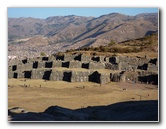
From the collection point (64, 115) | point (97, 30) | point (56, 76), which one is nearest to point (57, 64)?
point (56, 76)

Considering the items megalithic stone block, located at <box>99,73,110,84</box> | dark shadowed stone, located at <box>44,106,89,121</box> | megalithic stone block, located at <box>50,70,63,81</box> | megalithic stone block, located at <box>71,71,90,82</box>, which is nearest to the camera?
dark shadowed stone, located at <box>44,106,89,121</box>

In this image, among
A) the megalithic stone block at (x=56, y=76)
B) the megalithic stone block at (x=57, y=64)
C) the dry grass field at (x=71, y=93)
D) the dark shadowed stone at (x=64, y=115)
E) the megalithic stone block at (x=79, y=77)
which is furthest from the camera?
the megalithic stone block at (x=57, y=64)

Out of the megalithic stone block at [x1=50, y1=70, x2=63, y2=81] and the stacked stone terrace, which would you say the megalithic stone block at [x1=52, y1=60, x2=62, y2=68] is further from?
the megalithic stone block at [x1=50, y1=70, x2=63, y2=81]

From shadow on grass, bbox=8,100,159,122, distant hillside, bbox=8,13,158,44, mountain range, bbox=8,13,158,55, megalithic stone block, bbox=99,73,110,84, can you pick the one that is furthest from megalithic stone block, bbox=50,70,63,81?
distant hillside, bbox=8,13,158,44

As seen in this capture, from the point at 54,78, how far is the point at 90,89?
346 centimetres

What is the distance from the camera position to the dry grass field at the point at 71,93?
15839 millimetres

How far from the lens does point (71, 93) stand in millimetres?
18234

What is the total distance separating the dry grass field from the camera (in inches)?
624

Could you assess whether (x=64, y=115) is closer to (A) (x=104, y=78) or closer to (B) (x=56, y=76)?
(A) (x=104, y=78)

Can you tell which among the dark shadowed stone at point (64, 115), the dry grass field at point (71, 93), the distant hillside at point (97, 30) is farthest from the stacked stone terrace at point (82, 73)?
the distant hillside at point (97, 30)

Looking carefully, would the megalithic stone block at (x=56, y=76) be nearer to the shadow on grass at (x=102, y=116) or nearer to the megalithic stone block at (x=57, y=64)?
the megalithic stone block at (x=57, y=64)

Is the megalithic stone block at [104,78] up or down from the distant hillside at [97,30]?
down
